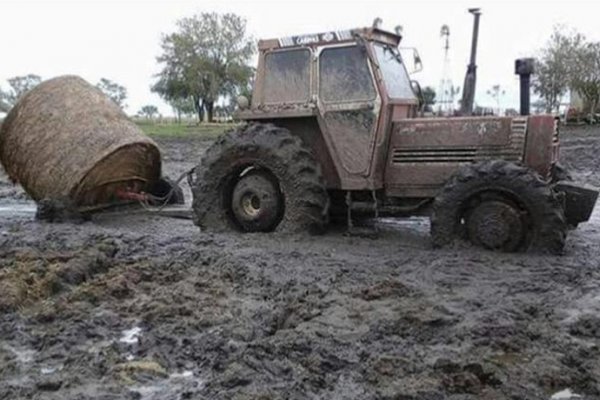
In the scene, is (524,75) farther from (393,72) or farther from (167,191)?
(167,191)

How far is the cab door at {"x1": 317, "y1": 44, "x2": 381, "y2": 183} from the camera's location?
24.0 ft

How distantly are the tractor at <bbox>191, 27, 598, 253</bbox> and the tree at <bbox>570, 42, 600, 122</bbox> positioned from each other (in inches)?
1249

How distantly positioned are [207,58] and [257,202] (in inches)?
1601

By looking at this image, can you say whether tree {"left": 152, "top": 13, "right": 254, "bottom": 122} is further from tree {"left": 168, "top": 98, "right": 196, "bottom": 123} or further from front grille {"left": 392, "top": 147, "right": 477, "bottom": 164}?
front grille {"left": 392, "top": 147, "right": 477, "bottom": 164}

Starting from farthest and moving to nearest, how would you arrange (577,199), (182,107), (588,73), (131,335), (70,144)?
1. (182,107)
2. (588,73)
3. (70,144)
4. (577,199)
5. (131,335)

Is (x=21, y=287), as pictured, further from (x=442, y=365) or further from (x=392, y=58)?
(x=392, y=58)

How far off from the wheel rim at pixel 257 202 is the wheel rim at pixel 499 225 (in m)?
2.24

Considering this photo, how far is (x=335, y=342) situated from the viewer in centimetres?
422

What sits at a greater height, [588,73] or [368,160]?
[588,73]

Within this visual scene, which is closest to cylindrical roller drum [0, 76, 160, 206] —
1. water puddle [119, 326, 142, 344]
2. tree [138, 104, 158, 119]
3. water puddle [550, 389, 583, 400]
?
water puddle [119, 326, 142, 344]

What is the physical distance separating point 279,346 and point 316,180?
3488 millimetres

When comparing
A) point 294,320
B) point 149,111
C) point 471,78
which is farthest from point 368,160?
point 149,111

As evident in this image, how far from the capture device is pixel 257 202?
7.93 meters

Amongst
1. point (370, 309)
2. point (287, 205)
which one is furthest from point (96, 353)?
point (287, 205)
